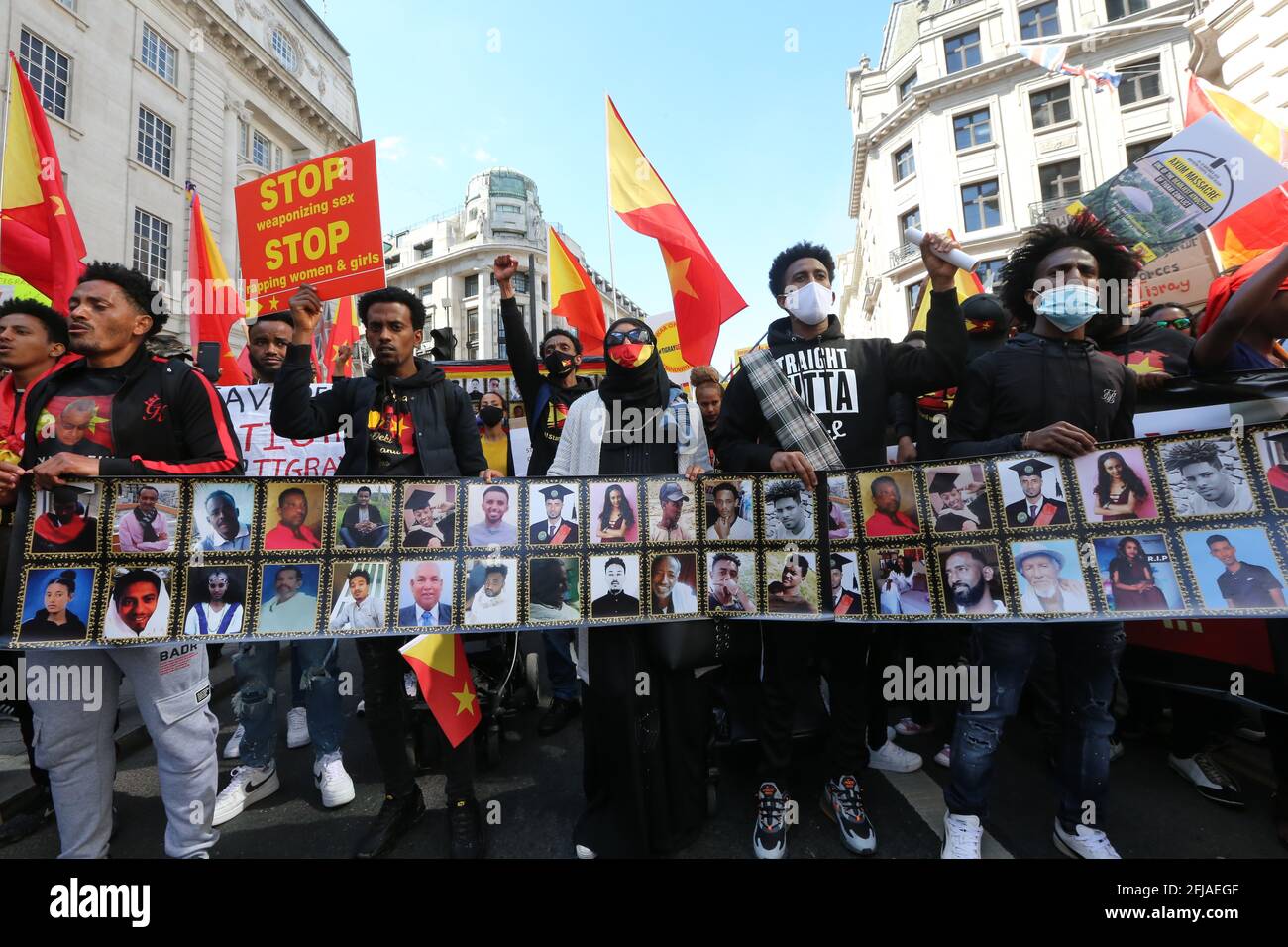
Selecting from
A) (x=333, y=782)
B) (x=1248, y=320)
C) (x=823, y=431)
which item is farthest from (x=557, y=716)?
(x=1248, y=320)

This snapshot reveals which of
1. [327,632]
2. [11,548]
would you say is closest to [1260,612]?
[327,632]

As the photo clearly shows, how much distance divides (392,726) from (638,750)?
1112mm

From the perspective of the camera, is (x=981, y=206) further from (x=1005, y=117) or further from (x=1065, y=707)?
(x=1065, y=707)

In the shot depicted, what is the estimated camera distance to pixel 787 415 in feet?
8.02

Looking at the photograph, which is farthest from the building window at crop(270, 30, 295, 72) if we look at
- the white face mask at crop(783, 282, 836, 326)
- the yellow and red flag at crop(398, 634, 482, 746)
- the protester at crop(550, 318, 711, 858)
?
the yellow and red flag at crop(398, 634, 482, 746)

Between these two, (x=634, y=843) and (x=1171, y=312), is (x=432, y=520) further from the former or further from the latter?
(x=1171, y=312)

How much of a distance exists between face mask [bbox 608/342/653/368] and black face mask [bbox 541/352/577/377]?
1.55 m

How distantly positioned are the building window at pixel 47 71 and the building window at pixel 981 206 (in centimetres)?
3091

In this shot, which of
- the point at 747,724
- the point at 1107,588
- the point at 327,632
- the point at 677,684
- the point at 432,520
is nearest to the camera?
the point at 1107,588

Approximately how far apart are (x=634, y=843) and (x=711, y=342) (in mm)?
3242

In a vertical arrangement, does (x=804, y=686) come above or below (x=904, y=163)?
below

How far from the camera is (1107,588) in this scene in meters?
1.91
